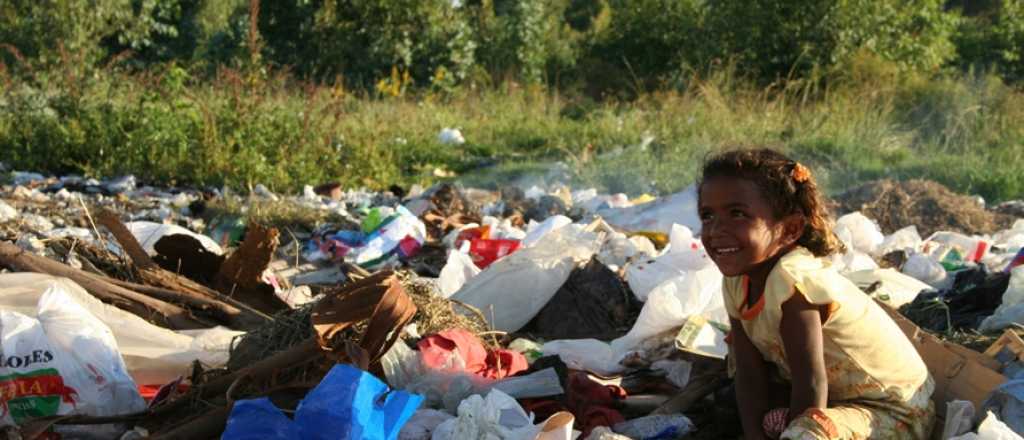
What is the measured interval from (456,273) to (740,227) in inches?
93.7

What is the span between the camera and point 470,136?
1159 cm

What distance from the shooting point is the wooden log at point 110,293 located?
3.84 metres

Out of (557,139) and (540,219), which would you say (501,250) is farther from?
(557,139)

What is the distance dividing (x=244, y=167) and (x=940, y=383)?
19.8 feet

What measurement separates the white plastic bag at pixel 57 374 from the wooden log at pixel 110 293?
62cm

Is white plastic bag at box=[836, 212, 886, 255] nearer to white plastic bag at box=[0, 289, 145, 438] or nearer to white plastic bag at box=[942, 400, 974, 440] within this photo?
white plastic bag at box=[942, 400, 974, 440]

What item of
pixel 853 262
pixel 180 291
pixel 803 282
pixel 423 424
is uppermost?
pixel 803 282

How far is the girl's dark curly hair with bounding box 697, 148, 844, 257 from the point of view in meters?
2.72

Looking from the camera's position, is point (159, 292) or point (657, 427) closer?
point (657, 427)

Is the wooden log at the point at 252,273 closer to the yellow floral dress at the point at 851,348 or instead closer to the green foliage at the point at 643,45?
the yellow floral dress at the point at 851,348

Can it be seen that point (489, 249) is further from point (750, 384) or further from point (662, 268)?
point (750, 384)

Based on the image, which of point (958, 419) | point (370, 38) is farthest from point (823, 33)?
point (958, 419)

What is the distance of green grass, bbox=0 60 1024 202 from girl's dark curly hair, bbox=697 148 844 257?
5.09 meters

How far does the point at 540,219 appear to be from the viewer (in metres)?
6.88
